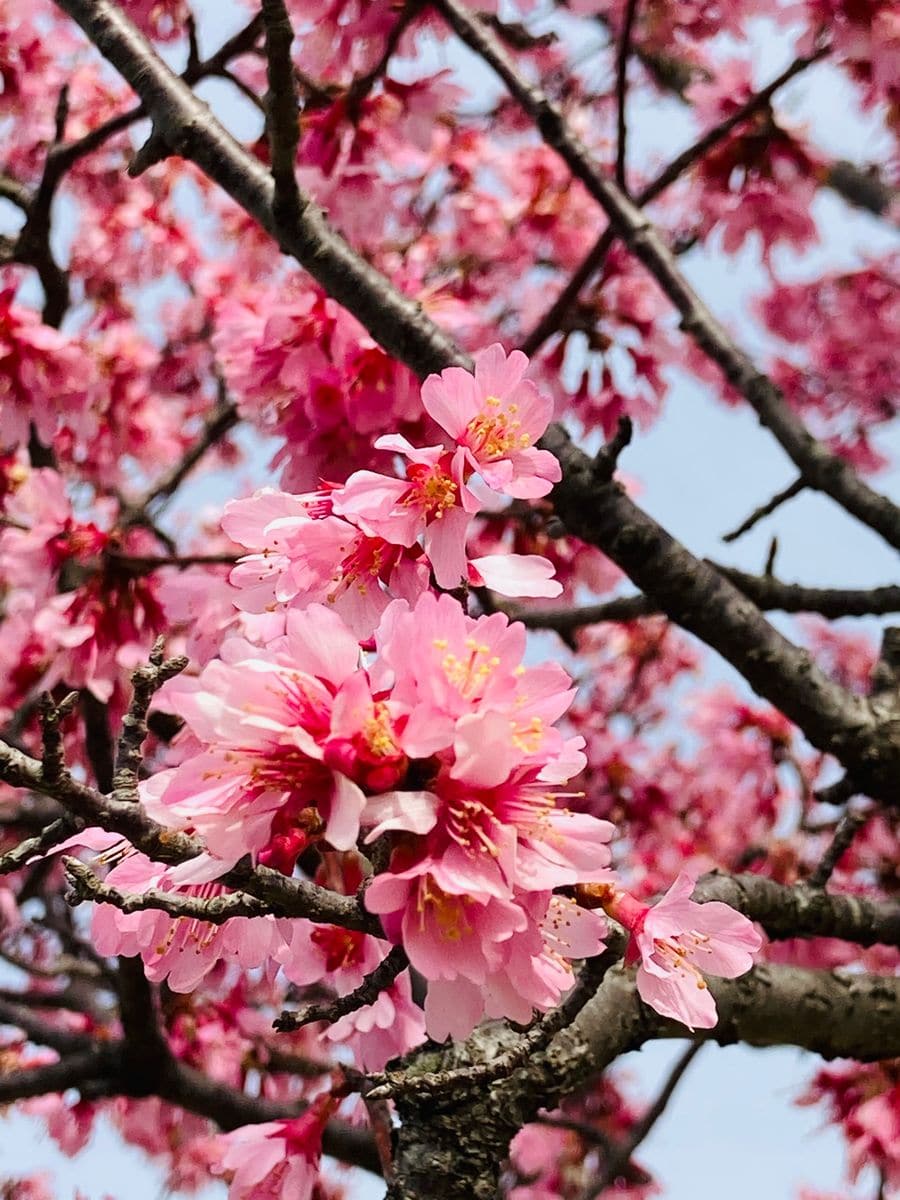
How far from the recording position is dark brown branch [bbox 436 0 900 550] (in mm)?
2623

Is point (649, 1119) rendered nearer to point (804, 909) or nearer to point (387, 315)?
point (804, 909)

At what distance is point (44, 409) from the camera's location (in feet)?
8.72

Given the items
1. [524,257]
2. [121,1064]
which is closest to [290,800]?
[121,1064]

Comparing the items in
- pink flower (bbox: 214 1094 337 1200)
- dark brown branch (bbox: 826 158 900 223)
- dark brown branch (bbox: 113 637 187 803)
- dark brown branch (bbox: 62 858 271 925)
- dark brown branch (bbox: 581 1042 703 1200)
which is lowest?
pink flower (bbox: 214 1094 337 1200)

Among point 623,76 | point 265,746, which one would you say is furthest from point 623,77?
point 265,746

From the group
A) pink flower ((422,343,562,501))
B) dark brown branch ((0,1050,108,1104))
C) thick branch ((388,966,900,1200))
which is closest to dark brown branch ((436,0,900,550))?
thick branch ((388,966,900,1200))

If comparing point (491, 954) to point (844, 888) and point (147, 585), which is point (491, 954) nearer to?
point (147, 585)

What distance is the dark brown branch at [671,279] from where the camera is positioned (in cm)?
262

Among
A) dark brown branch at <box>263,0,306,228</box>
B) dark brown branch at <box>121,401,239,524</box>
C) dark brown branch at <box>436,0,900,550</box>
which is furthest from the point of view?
dark brown branch at <box>121,401,239,524</box>

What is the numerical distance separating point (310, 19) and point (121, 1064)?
2512 mm

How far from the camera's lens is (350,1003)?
2.88 feet

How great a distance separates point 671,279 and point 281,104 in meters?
1.39

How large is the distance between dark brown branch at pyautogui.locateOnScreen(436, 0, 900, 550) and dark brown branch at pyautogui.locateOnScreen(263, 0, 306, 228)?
108cm

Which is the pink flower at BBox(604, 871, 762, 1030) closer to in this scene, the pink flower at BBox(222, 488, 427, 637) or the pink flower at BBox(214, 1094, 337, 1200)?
the pink flower at BBox(222, 488, 427, 637)
